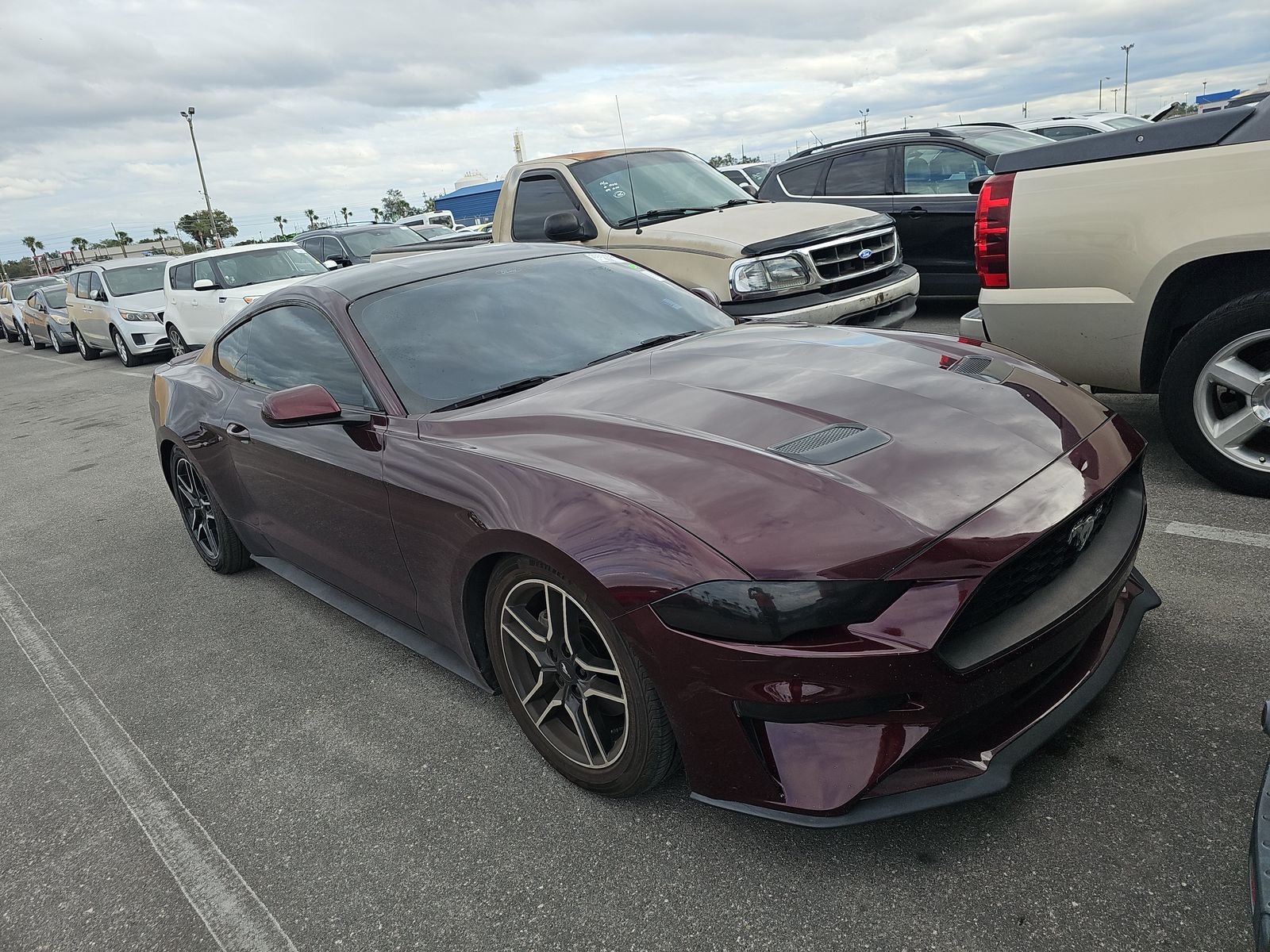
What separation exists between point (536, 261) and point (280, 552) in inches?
65.7

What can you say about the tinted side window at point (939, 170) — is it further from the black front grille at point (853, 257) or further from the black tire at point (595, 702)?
the black tire at point (595, 702)

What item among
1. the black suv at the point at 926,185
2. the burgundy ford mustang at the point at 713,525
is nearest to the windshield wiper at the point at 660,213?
A: the black suv at the point at 926,185

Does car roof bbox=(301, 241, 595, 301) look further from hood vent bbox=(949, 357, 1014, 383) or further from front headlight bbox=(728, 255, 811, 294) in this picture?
front headlight bbox=(728, 255, 811, 294)

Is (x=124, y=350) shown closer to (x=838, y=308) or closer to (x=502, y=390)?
(x=838, y=308)

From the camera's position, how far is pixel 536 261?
3.79 meters

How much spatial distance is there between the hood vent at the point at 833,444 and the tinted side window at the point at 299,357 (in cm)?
155

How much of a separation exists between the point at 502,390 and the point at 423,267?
927 millimetres

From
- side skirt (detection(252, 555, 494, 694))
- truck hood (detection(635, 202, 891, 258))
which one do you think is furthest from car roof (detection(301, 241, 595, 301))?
truck hood (detection(635, 202, 891, 258))

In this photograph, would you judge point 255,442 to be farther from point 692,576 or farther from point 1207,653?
point 1207,653

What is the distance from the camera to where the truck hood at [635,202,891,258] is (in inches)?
245

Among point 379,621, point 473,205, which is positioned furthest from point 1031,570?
point 473,205

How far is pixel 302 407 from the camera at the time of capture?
3.08 metres

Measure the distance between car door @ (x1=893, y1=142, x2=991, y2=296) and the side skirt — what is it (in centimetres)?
646

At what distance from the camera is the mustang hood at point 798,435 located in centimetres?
205
